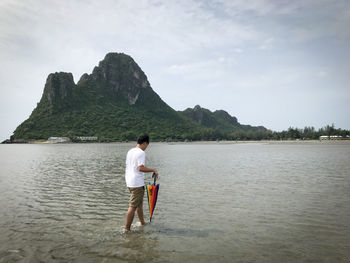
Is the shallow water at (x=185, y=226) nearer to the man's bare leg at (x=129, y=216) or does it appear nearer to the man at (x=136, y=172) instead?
the man's bare leg at (x=129, y=216)

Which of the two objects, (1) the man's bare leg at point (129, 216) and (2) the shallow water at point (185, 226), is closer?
(2) the shallow water at point (185, 226)

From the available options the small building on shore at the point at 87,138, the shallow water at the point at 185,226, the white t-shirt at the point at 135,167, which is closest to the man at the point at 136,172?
the white t-shirt at the point at 135,167

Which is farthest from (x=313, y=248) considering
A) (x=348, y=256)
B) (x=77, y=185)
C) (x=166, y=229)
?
(x=77, y=185)

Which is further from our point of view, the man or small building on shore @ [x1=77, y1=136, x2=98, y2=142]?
small building on shore @ [x1=77, y1=136, x2=98, y2=142]

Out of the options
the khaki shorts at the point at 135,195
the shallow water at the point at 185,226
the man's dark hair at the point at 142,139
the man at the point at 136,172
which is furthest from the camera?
the man's dark hair at the point at 142,139

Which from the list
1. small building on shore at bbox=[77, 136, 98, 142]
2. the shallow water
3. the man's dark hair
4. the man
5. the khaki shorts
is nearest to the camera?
the shallow water

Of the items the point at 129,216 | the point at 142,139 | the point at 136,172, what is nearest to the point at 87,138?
the point at 129,216

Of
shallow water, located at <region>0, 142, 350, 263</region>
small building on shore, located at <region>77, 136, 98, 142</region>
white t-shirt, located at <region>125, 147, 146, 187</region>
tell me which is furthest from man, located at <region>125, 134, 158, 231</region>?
small building on shore, located at <region>77, 136, 98, 142</region>

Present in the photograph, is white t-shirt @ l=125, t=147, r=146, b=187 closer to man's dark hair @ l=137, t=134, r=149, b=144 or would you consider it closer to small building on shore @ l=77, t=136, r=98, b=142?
man's dark hair @ l=137, t=134, r=149, b=144

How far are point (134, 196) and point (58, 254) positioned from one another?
257cm

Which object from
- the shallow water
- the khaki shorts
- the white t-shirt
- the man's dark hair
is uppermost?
→ the man's dark hair

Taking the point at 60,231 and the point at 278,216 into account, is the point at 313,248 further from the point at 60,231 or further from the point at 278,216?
the point at 60,231

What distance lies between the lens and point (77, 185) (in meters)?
17.1

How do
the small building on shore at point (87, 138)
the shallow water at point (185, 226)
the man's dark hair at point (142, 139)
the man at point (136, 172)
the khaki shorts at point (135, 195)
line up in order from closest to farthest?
the shallow water at point (185, 226) → the man at point (136, 172) → the khaki shorts at point (135, 195) → the man's dark hair at point (142, 139) → the small building on shore at point (87, 138)
